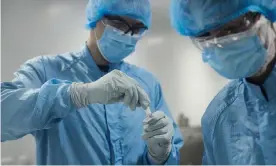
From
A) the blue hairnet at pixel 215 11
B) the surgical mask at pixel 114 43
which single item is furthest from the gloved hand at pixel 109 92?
the blue hairnet at pixel 215 11

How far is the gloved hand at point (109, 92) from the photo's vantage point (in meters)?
1.07

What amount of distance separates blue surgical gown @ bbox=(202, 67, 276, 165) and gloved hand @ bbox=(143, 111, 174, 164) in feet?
0.48

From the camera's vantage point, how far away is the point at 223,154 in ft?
3.50

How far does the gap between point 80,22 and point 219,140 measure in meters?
1.22

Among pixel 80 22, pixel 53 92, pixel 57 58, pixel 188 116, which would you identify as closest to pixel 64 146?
pixel 53 92

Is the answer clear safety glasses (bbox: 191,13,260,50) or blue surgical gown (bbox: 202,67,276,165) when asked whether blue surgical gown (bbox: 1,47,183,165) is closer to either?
blue surgical gown (bbox: 202,67,276,165)

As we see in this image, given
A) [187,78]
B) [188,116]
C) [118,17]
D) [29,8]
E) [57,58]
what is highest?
[29,8]

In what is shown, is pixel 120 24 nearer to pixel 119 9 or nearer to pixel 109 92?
pixel 119 9

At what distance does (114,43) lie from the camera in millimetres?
1316

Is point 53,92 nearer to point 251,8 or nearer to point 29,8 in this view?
point 251,8

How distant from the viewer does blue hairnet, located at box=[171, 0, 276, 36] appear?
0.94 meters

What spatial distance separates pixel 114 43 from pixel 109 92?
1.00ft

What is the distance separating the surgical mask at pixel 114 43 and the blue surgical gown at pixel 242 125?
1.44 ft

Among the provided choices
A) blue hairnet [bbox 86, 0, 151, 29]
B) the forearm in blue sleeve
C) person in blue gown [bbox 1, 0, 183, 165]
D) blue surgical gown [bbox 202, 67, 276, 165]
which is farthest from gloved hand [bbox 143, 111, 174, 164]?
blue hairnet [bbox 86, 0, 151, 29]
